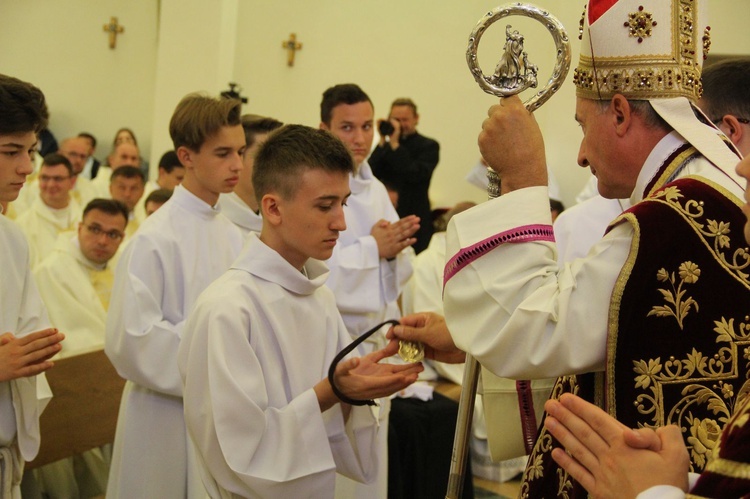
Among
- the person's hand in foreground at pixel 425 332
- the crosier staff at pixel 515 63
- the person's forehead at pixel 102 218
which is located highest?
the crosier staff at pixel 515 63

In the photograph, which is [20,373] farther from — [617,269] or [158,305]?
[617,269]

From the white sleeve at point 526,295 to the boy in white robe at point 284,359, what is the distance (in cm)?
58

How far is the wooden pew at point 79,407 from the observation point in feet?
14.5

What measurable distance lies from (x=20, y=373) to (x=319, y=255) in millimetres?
1122

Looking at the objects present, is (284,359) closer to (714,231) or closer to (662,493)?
(714,231)

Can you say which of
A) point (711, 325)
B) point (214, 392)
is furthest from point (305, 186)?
point (711, 325)

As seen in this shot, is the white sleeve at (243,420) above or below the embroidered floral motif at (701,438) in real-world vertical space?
below

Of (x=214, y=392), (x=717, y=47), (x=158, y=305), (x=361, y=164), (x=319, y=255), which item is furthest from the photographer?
(x=717, y=47)

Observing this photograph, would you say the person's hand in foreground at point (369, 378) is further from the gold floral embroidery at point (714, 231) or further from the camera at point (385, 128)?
the camera at point (385, 128)

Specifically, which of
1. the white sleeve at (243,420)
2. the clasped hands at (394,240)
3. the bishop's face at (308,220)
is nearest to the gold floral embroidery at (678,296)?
the white sleeve at (243,420)

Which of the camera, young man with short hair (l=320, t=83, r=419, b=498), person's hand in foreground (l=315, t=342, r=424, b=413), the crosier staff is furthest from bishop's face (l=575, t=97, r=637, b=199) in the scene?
the camera

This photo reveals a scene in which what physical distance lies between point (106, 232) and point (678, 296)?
505cm

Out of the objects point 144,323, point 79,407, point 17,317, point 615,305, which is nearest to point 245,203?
point 144,323

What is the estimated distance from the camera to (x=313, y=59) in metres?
12.8
